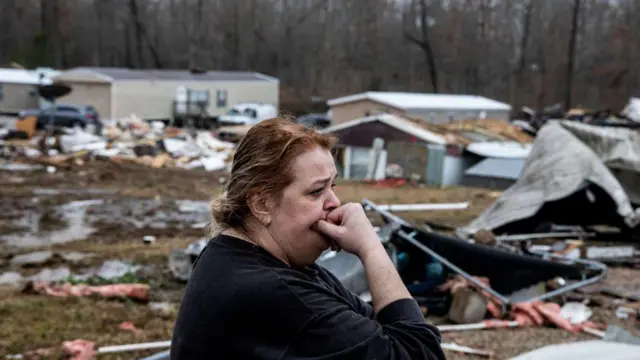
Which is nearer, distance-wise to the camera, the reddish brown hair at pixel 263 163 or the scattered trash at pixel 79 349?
the reddish brown hair at pixel 263 163

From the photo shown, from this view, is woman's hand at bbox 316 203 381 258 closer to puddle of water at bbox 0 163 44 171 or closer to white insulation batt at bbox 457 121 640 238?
white insulation batt at bbox 457 121 640 238

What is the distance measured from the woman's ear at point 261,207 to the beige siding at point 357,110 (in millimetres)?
31203

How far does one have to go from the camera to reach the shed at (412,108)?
3362cm

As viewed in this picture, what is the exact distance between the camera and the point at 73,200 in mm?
19234

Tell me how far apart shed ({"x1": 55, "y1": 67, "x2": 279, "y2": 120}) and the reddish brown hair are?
42.1 metres

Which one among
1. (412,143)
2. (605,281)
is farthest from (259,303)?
(412,143)

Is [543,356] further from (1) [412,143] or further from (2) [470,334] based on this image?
(1) [412,143]

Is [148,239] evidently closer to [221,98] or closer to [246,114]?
[246,114]

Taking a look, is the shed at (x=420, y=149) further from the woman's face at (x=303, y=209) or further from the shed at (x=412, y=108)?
the woman's face at (x=303, y=209)

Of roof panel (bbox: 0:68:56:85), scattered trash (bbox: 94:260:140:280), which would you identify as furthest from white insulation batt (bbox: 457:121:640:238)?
roof panel (bbox: 0:68:56:85)

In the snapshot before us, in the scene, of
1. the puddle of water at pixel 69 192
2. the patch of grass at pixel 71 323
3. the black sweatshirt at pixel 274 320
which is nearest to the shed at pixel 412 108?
the puddle of water at pixel 69 192

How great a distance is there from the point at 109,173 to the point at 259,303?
23066 mm

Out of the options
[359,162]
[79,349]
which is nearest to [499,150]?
[359,162]

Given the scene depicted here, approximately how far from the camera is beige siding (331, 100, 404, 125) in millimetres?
33875
